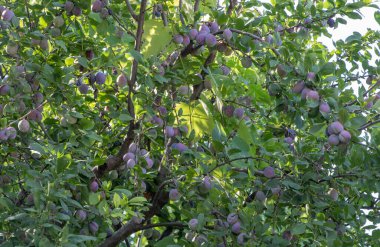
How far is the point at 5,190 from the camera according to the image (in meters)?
3.89

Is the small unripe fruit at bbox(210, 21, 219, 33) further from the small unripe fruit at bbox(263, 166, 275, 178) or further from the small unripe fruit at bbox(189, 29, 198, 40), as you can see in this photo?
the small unripe fruit at bbox(263, 166, 275, 178)

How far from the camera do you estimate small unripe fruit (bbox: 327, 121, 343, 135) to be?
274 cm

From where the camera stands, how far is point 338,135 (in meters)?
2.75

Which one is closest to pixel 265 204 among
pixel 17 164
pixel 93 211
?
pixel 93 211

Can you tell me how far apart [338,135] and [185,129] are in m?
0.88

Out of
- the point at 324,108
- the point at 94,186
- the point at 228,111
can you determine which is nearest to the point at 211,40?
the point at 228,111

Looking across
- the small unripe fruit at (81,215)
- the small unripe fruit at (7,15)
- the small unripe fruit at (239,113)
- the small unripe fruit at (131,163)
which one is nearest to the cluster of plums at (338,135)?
the small unripe fruit at (239,113)

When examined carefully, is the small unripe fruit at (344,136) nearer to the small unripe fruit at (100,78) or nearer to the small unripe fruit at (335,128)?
the small unripe fruit at (335,128)

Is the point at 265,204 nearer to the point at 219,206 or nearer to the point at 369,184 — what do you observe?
the point at 219,206

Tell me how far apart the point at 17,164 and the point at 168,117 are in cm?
71

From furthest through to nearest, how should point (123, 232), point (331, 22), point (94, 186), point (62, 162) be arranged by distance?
point (331, 22), point (123, 232), point (94, 186), point (62, 162)

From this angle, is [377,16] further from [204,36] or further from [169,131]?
[169,131]

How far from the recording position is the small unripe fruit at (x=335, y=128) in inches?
108

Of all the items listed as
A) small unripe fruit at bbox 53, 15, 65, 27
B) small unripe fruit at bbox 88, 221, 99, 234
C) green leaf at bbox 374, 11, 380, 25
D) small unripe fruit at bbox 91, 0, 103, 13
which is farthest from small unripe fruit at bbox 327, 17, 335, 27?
small unripe fruit at bbox 88, 221, 99, 234
